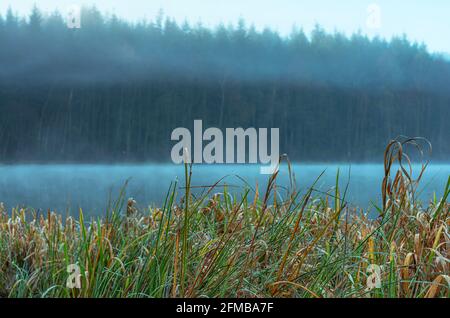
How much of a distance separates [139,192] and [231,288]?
0.74m

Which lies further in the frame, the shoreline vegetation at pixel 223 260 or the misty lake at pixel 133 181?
the misty lake at pixel 133 181

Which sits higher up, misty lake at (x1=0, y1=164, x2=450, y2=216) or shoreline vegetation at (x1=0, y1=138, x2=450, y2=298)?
misty lake at (x1=0, y1=164, x2=450, y2=216)

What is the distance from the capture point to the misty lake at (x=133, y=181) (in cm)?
197

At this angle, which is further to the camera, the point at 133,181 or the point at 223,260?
Answer: the point at 133,181

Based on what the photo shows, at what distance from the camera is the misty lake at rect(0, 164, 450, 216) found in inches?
77.6

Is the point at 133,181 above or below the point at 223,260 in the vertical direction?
above

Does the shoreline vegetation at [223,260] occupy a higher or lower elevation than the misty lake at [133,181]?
lower

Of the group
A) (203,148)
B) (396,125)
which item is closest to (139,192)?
(203,148)

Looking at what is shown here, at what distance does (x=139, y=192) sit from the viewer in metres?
2.22

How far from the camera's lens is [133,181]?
81.6 inches

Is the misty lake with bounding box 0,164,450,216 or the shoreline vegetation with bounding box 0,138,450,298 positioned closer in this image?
the shoreline vegetation with bounding box 0,138,450,298

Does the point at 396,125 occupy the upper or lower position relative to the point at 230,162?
upper
